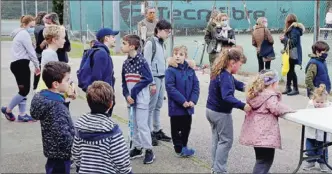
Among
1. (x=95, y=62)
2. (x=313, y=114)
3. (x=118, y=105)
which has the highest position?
(x=95, y=62)

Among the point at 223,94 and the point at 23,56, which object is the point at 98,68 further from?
the point at 23,56

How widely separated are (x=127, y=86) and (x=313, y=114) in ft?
7.18

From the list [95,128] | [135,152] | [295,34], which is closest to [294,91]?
[295,34]

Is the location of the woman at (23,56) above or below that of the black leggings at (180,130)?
above

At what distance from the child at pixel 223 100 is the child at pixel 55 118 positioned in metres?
1.70

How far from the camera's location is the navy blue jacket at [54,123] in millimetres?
4168

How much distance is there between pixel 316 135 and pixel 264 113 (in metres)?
1.12

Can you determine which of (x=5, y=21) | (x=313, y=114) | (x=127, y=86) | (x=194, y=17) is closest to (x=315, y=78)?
(x=313, y=114)

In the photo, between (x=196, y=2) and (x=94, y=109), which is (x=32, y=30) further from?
(x=196, y=2)

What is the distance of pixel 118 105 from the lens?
988 cm

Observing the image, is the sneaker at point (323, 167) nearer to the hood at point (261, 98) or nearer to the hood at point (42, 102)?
the hood at point (261, 98)

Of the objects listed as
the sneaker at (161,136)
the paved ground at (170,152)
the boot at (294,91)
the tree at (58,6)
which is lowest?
the paved ground at (170,152)

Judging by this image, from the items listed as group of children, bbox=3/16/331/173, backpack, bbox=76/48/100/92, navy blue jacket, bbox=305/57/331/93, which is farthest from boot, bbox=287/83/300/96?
backpack, bbox=76/48/100/92

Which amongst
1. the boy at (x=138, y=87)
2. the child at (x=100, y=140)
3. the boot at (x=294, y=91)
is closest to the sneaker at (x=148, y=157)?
the boy at (x=138, y=87)
